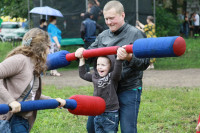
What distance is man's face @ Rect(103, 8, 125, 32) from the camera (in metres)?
3.98

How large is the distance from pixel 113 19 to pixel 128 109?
38.6 inches

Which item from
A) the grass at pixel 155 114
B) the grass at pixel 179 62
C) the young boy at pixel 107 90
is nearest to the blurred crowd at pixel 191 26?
the grass at pixel 179 62

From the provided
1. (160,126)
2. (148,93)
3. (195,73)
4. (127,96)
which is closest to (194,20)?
(195,73)

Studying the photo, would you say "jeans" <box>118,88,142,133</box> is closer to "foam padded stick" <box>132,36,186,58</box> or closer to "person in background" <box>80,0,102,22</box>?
"foam padded stick" <box>132,36,186,58</box>

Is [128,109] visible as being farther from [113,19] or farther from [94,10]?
[94,10]

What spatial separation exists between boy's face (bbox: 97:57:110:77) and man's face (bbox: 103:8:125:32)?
0.38m

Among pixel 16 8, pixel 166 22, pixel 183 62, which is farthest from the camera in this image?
pixel 166 22

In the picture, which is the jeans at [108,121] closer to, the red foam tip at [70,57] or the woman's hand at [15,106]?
the red foam tip at [70,57]

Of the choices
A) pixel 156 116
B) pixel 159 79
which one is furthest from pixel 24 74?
pixel 159 79

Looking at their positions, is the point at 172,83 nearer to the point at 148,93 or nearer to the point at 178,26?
the point at 148,93

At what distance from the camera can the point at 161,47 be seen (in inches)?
125

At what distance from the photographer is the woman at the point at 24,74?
11.4 feet

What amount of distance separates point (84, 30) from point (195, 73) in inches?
149

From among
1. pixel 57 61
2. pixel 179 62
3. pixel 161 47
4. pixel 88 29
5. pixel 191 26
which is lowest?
pixel 179 62
